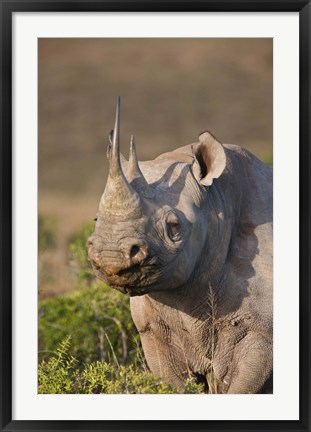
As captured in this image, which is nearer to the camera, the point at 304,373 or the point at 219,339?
the point at 304,373

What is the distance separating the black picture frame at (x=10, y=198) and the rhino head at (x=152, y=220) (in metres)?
0.66

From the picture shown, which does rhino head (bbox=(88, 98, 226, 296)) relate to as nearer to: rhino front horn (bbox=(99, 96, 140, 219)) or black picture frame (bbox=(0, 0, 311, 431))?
rhino front horn (bbox=(99, 96, 140, 219))

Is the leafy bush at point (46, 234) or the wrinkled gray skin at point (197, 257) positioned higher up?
the leafy bush at point (46, 234)

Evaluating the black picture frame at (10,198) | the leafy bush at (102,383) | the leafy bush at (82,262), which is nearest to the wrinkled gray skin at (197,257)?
the leafy bush at (102,383)

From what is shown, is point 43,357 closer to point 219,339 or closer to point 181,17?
point 219,339

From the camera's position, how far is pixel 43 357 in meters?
10.9

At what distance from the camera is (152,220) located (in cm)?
762

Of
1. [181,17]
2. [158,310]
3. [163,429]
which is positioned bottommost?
[163,429]

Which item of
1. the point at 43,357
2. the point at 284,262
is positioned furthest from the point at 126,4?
the point at 43,357

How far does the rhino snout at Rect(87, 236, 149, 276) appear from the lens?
24.1 ft

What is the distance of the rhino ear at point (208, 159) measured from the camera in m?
8.21

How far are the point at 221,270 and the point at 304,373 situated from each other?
1560 mm

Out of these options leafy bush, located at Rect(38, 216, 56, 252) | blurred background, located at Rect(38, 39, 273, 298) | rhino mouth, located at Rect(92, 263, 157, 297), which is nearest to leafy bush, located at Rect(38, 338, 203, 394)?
rhino mouth, located at Rect(92, 263, 157, 297)

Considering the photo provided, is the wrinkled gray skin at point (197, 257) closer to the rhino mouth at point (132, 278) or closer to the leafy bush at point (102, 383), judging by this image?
the rhino mouth at point (132, 278)
